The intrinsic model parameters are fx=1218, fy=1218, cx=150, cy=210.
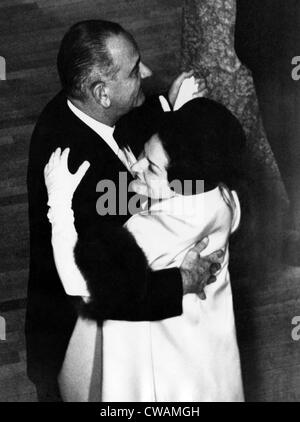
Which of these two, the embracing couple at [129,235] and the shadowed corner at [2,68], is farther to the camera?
the shadowed corner at [2,68]

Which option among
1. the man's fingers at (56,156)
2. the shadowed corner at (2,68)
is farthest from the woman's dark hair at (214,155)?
the shadowed corner at (2,68)

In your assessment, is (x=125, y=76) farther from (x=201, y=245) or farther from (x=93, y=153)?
(x=201, y=245)

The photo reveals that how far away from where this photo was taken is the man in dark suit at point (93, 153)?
5133mm

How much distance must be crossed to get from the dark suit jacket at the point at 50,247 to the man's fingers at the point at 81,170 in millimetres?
19

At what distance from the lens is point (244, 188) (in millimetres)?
5477

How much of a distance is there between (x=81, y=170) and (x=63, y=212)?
7.8 inches

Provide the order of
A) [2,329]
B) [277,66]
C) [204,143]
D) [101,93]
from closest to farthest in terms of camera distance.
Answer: [204,143] → [101,93] → [277,66] → [2,329]

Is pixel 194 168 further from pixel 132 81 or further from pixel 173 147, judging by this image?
pixel 132 81

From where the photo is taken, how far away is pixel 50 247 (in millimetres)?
5328

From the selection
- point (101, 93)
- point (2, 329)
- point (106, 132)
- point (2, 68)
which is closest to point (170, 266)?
point (106, 132)

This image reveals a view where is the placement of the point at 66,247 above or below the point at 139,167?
below

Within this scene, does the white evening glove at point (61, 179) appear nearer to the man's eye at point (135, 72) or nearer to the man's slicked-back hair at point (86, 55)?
the man's slicked-back hair at point (86, 55)

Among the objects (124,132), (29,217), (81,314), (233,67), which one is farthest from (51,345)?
(233,67)
